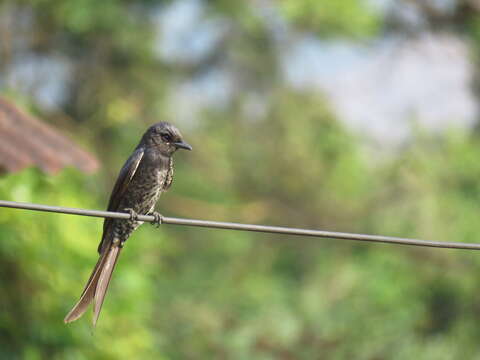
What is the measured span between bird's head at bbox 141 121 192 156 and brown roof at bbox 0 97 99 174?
1.26 ft

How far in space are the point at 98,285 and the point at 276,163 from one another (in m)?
9.55

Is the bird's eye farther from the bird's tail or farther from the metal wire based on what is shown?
the metal wire

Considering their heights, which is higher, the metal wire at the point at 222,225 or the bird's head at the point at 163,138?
the bird's head at the point at 163,138

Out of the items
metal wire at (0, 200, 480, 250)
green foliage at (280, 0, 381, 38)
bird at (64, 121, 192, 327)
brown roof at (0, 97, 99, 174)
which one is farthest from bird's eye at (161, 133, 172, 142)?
green foliage at (280, 0, 381, 38)

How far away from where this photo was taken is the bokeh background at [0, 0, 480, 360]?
403 inches

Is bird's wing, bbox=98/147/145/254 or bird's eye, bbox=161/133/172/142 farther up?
bird's eye, bbox=161/133/172/142

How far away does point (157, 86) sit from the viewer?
1232cm

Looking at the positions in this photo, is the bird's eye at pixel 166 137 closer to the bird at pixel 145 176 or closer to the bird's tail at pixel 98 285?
the bird at pixel 145 176

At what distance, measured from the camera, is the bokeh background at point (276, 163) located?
33.6ft

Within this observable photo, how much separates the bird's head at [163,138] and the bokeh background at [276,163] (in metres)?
3.87

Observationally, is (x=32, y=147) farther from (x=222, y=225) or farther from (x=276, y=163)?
(x=276, y=163)

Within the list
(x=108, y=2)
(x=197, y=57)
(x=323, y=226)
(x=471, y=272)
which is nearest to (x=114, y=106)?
(x=108, y=2)

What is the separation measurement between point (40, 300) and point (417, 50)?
9.09m

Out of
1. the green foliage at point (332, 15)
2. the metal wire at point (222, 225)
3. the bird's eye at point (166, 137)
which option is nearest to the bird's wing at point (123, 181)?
the bird's eye at point (166, 137)
